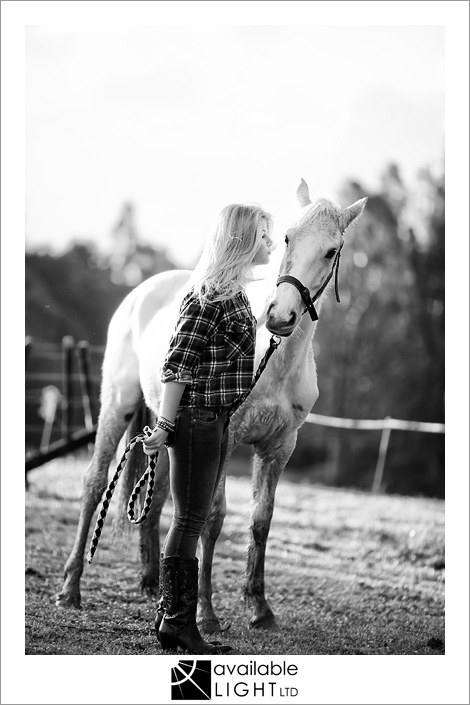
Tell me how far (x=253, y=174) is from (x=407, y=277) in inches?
421

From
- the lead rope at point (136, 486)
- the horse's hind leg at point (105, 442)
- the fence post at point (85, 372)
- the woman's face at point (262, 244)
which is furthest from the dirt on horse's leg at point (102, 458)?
the fence post at point (85, 372)

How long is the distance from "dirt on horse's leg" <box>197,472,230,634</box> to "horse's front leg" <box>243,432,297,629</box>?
0.24m

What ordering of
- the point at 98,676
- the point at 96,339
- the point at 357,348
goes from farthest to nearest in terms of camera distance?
the point at 357,348 → the point at 96,339 → the point at 98,676

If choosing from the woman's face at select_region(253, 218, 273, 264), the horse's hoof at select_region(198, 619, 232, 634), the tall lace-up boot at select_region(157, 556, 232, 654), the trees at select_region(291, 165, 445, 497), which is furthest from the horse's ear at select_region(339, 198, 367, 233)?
the trees at select_region(291, 165, 445, 497)

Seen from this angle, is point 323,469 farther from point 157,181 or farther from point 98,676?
point 98,676

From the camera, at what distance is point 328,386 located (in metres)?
22.1

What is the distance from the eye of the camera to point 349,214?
11.5 feet

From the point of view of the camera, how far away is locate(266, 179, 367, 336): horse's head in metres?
3.27

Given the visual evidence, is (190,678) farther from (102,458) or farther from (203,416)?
(102,458)

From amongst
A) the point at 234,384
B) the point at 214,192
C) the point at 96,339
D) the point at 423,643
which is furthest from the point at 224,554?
the point at 96,339

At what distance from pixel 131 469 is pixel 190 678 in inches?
63.3

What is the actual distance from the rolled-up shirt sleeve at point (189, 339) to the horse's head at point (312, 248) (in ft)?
1.29

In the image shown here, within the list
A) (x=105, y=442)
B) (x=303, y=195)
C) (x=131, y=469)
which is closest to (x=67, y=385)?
(x=105, y=442)

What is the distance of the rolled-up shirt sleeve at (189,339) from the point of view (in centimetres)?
283
